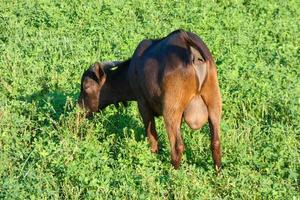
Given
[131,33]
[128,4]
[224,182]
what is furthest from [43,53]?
[224,182]

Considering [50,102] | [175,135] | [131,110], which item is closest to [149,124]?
[175,135]

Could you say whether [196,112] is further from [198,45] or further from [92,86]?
[92,86]

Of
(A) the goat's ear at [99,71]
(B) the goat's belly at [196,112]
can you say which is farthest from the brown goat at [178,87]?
(A) the goat's ear at [99,71]

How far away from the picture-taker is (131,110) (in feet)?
30.2

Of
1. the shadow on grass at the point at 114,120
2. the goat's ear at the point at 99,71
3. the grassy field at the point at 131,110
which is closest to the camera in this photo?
the grassy field at the point at 131,110

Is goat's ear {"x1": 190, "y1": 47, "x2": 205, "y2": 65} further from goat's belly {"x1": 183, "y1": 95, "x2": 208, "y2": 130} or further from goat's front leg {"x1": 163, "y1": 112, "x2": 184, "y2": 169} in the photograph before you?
goat's front leg {"x1": 163, "y1": 112, "x2": 184, "y2": 169}

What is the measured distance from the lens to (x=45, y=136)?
8.26m

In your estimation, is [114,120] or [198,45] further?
[114,120]

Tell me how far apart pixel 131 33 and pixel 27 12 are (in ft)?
8.46

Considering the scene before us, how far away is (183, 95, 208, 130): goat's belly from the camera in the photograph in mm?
7316

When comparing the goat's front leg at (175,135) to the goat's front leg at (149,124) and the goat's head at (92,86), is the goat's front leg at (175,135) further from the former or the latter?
the goat's head at (92,86)

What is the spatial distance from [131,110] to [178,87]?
216cm

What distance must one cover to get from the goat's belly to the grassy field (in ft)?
1.71

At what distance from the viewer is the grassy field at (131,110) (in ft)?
22.7
